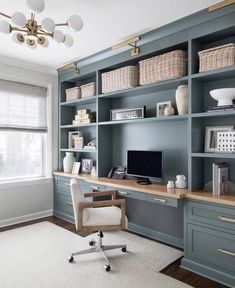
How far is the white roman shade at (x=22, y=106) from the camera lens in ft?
12.4

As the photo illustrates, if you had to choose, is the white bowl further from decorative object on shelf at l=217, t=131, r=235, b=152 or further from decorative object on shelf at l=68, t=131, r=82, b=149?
decorative object on shelf at l=68, t=131, r=82, b=149

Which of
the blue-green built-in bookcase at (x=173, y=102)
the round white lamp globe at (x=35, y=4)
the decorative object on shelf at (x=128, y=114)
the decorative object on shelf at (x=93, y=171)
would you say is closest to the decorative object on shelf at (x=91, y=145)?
the blue-green built-in bookcase at (x=173, y=102)

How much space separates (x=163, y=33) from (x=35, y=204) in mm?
3324

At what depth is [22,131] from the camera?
397cm

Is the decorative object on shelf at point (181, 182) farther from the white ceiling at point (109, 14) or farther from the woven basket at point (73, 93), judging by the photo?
the woven basket at point (73, 93)

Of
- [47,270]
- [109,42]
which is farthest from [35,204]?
[109,42]

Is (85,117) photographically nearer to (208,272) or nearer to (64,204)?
(64,204)

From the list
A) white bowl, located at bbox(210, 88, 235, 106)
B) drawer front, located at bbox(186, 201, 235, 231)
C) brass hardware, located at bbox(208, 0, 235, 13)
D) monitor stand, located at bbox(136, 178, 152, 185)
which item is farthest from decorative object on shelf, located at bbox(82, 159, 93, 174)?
brass hardware, located at bbox(208, 0, 235, 13)

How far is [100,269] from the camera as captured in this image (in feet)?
7.87

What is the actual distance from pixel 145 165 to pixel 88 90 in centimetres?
157

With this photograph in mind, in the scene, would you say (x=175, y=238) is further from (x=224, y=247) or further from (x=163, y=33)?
(x=163, y=33)

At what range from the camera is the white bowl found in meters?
2.28

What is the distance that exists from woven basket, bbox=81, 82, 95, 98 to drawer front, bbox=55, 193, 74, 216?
1.73 metres

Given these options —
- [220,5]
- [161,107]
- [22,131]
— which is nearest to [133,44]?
[161,107]
